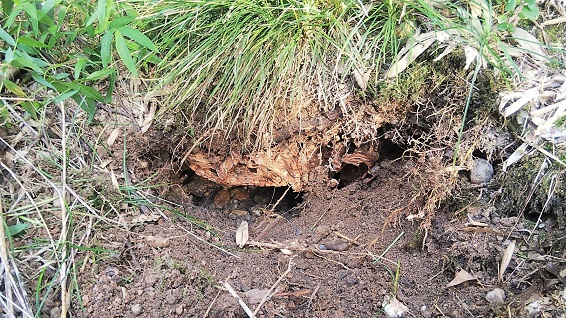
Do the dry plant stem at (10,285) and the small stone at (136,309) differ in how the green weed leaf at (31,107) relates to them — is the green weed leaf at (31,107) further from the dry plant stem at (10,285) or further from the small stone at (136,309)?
the small stone at (136,309)

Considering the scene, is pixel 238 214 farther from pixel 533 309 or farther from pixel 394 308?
pixel 533 309

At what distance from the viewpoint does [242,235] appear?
1786 millimetres

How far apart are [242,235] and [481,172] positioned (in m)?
0.89

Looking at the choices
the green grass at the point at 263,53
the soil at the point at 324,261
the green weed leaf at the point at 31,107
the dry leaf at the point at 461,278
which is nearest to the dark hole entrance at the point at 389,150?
the soil at the point at 324,261

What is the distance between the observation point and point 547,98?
1.56 m

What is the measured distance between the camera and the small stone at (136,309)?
4.46 feet

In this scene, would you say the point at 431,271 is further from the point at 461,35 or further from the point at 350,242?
the point at 461,35

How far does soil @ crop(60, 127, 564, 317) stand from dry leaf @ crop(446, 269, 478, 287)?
0.04 ft

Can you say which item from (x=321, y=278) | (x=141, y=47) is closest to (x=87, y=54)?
(x=141, y=47)

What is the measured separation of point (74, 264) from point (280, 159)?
0.84 meters

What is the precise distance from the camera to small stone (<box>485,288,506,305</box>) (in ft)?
4.36

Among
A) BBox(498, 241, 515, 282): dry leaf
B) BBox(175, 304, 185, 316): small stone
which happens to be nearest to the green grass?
BBox(175, 304, 185, 316): small stone

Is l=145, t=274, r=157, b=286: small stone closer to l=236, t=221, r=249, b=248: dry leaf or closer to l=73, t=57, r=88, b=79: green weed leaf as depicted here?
l=236, t=221, r=249, b=248: dry leaf

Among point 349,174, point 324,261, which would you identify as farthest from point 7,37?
point 349,174
